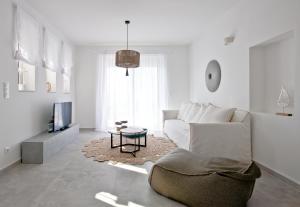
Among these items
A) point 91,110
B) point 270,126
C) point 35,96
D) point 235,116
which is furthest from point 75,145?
point 270,126

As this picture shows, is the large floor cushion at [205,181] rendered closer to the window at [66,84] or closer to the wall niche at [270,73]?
the wall niche at [270,73]

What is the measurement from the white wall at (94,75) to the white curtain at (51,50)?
1.47 meters

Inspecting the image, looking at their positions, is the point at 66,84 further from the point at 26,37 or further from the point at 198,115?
the point at 198,115

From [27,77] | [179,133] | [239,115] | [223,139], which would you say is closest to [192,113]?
[179,133]

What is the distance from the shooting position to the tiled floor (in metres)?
2.08

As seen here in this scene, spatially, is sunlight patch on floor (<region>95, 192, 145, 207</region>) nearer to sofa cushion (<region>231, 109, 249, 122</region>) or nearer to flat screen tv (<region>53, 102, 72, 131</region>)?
sofa cushion (<region>231, 109, 249, 122</region>)

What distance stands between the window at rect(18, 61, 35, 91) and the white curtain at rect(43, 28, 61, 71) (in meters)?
0.40

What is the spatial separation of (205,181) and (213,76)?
10.3ft

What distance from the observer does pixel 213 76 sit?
466 centimetres

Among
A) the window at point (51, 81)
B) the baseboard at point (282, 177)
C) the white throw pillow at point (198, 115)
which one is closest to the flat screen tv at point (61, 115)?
the window at point (51, 81)

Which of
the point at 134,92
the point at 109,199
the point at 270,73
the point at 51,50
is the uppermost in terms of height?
the point at 51,50

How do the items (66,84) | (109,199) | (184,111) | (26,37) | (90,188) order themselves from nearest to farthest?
1. (109,199)
2. (90,188)
3. (26,37)
4. (184,111)
5. (66,84)

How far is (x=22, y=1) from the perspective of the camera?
334 cm

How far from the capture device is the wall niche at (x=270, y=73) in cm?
278
